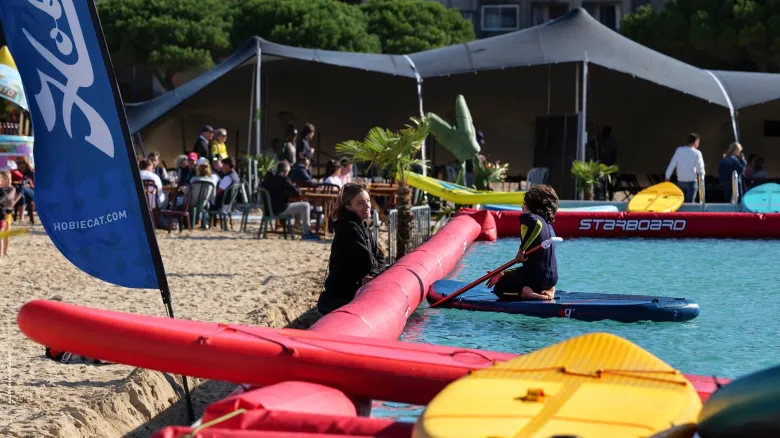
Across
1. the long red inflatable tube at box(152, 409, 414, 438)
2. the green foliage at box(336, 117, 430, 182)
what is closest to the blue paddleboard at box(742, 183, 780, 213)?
the green foliage at box(336, 117, 430, 182)

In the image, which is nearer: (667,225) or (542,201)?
(542,201)

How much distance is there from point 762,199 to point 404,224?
7041mm

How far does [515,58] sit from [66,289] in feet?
39.7

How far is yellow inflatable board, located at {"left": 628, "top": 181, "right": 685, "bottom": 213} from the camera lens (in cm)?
1588

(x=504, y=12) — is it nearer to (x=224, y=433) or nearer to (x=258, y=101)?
(x=258, y=101)

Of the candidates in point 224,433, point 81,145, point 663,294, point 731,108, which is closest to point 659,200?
point 731,108

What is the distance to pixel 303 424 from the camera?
4305mm

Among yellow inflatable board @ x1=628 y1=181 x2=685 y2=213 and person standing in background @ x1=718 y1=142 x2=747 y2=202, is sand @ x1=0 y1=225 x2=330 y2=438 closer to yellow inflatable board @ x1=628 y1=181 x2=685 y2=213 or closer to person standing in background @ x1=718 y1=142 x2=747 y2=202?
yellow inflatable board @ x1=628 y1=181 x2=685 y2=213

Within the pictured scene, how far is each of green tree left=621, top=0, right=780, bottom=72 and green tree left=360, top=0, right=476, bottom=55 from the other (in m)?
7.71

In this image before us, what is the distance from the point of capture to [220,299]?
31.6 ft

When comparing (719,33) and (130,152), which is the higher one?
(719,33)

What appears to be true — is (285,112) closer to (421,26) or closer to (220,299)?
(220,299)

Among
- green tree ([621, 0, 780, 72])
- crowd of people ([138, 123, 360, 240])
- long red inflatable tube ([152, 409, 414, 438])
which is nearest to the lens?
long red inflatable tube ([152, 409, 414, 438])

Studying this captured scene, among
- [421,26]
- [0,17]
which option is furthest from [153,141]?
[421,26]
